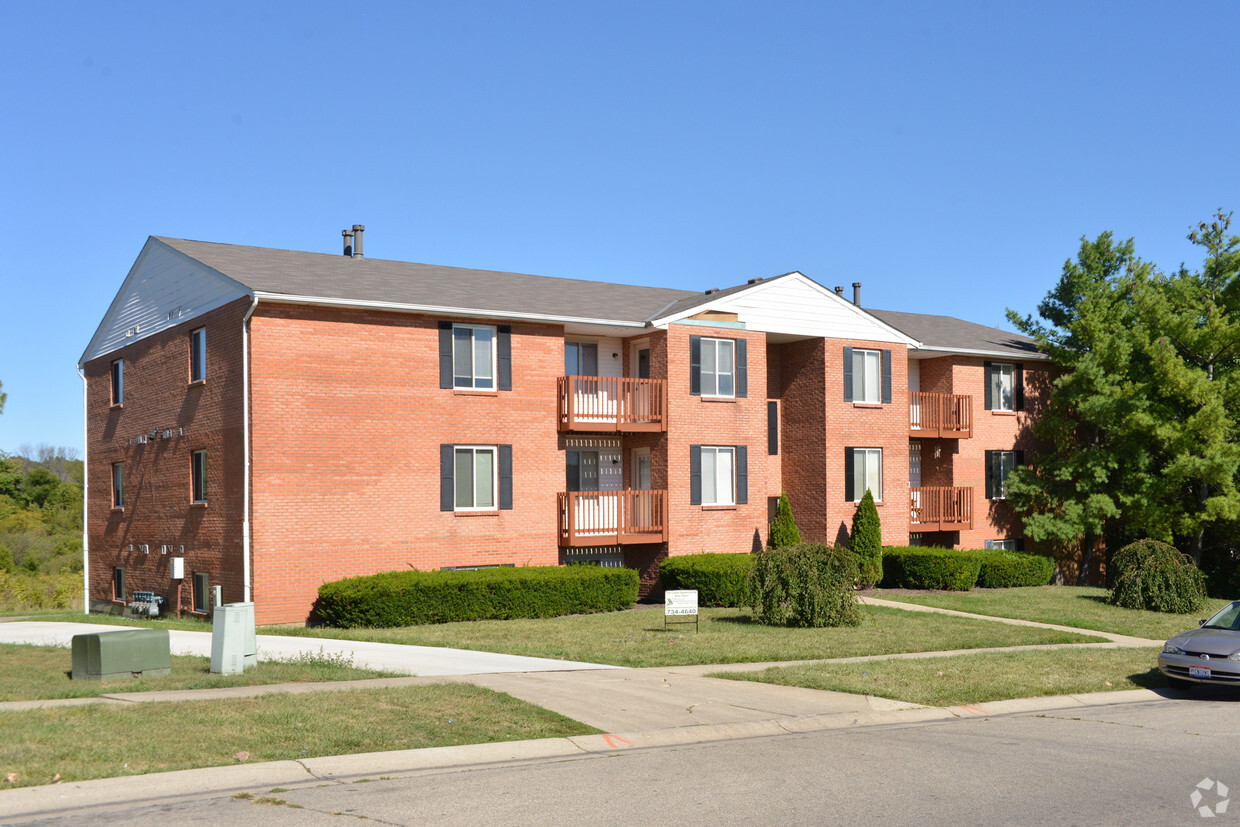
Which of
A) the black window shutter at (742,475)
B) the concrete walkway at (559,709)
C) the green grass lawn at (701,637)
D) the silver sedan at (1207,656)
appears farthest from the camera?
the black window shutter at (742,475)

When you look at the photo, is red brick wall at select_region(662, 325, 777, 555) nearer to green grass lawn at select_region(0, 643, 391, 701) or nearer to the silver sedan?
green grass lawn at select_region(0, 643, 391, 701)

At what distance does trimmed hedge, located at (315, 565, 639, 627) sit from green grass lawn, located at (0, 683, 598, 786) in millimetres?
9292

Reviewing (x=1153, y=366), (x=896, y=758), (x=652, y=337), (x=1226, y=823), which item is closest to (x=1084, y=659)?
(x=896, y=758)

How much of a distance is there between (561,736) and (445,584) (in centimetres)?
1192

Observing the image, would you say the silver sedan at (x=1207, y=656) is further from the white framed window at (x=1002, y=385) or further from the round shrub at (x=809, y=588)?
the white framed window at (x=1002, y=385)

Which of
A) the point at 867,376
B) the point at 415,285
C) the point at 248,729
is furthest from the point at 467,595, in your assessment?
the point at 867,376

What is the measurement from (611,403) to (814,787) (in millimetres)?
19168

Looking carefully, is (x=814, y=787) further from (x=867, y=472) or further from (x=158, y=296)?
(x=158, y=296)

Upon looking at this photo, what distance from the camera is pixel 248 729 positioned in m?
10.1

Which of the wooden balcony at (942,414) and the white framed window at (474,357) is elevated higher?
the white framed window at (474,357)

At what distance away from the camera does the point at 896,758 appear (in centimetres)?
993

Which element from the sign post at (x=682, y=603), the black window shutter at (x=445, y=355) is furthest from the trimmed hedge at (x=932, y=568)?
the black window shutter at (x=445, y=355)

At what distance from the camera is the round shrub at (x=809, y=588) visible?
2048 cm

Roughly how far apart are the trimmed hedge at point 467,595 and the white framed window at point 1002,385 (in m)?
16.5
